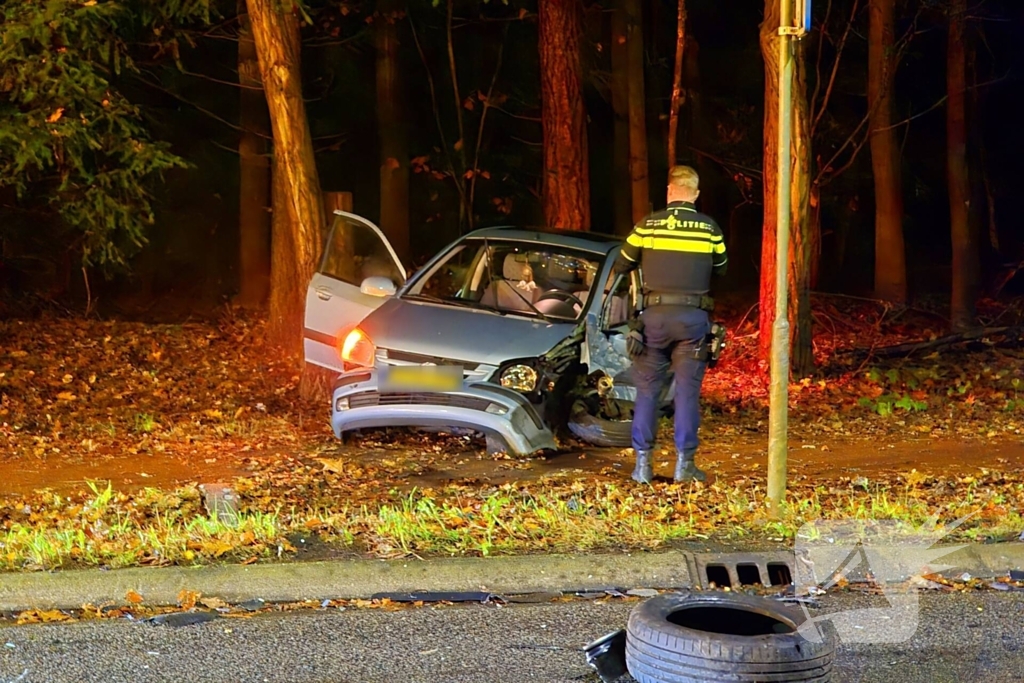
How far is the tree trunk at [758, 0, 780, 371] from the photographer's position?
12.4 meters

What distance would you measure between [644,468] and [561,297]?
199cm

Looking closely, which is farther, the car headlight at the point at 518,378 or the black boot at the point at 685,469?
the car headlight at the point at 518,378

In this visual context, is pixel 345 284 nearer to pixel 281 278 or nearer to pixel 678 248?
pixel 678 248

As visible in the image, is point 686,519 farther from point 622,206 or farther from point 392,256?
point 622,206

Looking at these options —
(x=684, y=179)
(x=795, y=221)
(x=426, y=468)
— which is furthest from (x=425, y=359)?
(x=795, y=221)

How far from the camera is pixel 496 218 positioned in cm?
2745

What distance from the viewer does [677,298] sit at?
7.64m

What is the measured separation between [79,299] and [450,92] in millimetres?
9498

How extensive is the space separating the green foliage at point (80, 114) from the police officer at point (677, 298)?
22.9ft

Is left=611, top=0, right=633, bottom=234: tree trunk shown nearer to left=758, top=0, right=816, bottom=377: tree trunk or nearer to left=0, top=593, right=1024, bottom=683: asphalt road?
left=758, top=0, right=816, bottom=377: tree trunk

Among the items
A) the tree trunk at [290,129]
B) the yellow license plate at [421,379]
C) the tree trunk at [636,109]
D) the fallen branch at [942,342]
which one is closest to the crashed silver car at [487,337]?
the yellow license plate at [421,379]

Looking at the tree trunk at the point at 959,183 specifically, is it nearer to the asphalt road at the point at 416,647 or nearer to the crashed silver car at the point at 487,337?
the crashed silver car at the point at 487,337

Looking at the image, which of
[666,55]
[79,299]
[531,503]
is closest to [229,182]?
[79,299]

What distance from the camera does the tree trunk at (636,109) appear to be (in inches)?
783
